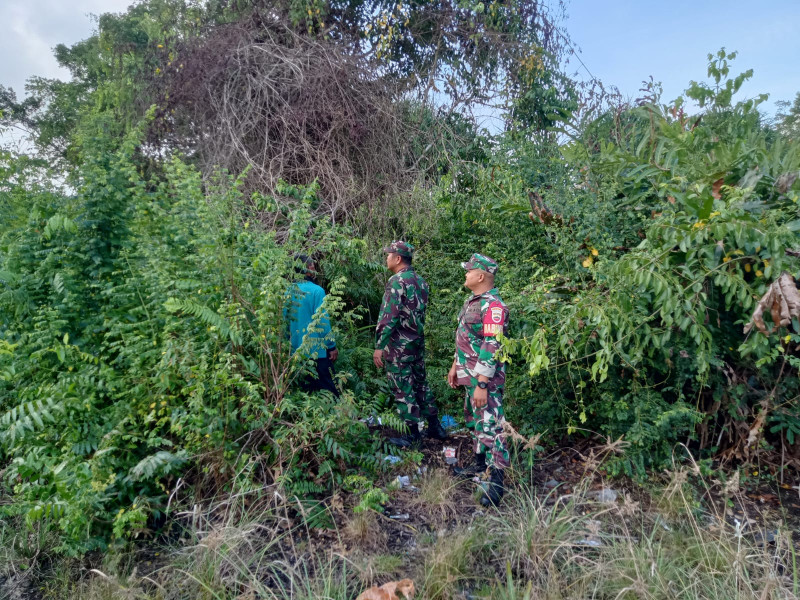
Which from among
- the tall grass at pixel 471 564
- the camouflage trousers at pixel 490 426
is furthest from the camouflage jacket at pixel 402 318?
the tall grass at pixel 471 564

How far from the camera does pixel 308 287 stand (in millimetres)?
4754

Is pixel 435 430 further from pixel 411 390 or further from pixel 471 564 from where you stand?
pixel 471 564

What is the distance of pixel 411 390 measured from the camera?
500 cm

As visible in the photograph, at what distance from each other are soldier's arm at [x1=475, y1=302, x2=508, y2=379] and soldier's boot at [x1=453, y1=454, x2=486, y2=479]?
2.47ft

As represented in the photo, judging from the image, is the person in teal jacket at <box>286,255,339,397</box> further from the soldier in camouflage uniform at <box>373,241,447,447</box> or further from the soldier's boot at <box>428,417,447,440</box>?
the soldier's boot at <box>428,417,447,440</box>

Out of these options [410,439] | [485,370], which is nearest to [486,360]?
[485,370]

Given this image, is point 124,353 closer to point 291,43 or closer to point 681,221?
point 681,221

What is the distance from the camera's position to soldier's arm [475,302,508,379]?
400 centimetres

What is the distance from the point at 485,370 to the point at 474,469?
0.90 m

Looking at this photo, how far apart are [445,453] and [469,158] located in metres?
5.59

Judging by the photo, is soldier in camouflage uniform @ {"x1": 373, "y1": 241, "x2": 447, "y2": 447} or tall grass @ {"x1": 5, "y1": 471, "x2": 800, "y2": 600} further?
soldier in camouflage uniform @ {"x1": 373, "y1": 241, "x2": 447, "y2": 447}

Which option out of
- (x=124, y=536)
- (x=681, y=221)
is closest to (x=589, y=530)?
(x=681, y=221)

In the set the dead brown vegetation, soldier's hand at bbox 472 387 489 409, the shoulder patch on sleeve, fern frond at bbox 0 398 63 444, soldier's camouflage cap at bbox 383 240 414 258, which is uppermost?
the dead brown vegetation

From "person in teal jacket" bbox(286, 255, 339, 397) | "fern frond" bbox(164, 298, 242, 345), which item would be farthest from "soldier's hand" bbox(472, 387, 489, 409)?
"fern frond" bbox(164, 298, 242, 345)
